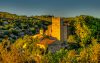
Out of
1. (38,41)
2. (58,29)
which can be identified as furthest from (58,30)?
(38,41)

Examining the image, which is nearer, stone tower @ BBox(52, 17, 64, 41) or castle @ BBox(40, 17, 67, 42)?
castle @ BBox(40, 17, 67, 42)

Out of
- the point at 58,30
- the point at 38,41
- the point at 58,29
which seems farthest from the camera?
the point at 58,29

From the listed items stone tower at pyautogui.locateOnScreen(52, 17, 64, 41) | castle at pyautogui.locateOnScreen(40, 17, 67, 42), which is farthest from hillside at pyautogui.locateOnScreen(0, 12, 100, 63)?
stone tower at pyautogui.locateOnScreen(52, 17, 64, 41)

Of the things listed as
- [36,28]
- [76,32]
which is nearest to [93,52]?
[76,32]

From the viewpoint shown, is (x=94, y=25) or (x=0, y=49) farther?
(x=94, y=25)

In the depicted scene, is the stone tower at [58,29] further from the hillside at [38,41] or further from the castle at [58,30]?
the hillside at [38,41]

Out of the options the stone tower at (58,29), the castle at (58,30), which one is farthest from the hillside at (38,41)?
the stone tower at (58,29)

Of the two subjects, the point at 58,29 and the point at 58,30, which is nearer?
the point at 58,30

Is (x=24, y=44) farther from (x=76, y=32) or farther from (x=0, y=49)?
(x=0, y=49)

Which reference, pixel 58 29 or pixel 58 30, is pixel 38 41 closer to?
pixel 58 30

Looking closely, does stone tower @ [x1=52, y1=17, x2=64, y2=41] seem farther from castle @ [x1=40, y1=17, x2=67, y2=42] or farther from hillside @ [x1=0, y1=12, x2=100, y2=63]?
hillside @ [x1=0, y1=12, x2=100, y2=63]

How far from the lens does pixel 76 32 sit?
230 feet

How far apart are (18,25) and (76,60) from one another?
47.8m

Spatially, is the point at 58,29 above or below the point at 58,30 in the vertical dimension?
above
